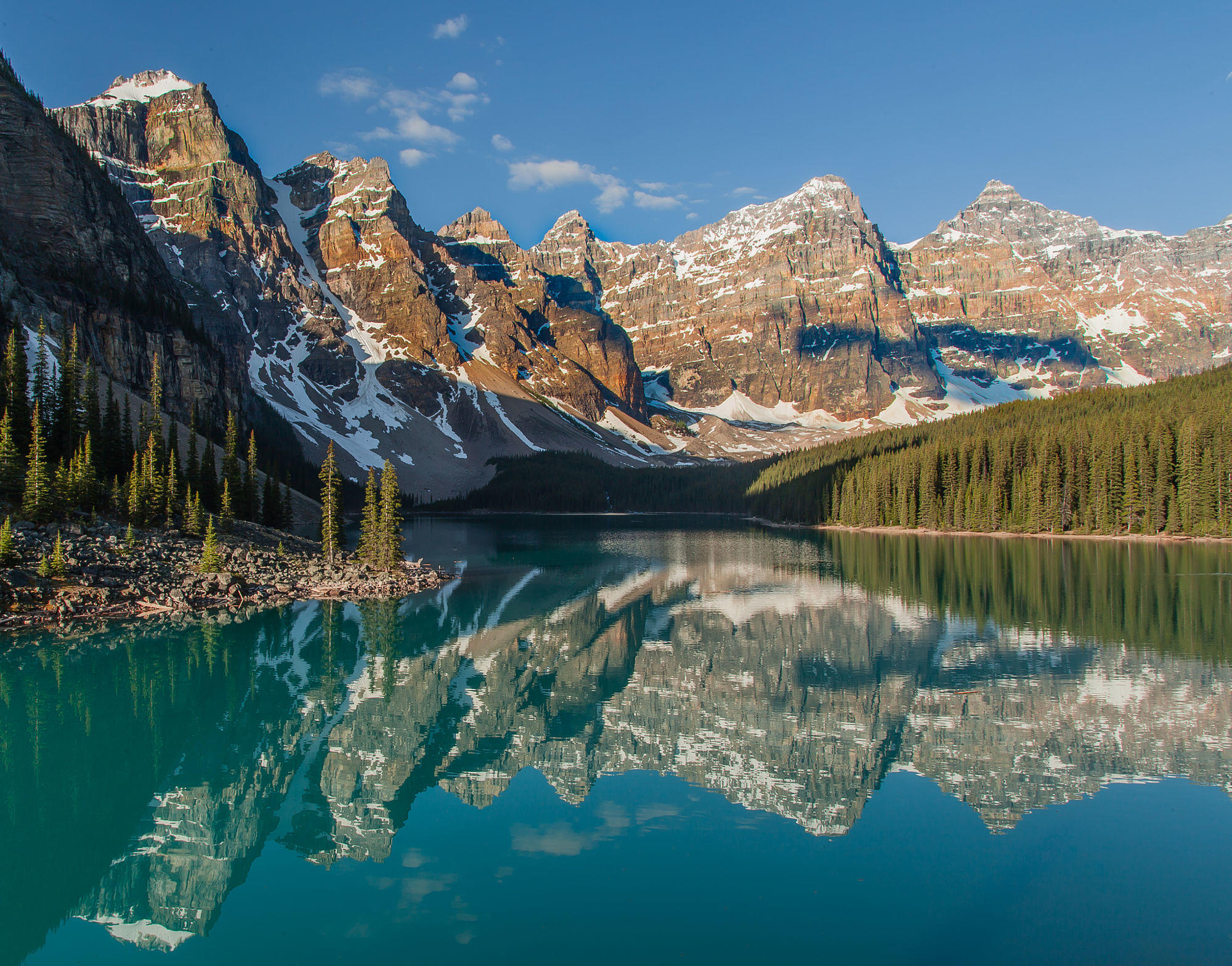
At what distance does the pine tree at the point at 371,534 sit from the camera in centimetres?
4681

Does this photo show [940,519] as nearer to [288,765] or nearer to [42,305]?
[288,765]

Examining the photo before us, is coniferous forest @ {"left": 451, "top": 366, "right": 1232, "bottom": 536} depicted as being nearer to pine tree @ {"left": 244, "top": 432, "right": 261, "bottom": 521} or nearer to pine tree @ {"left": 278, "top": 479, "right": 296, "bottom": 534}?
pine tree @ {"left": 278, "top": 479, "right": 296, "bottom": 534}

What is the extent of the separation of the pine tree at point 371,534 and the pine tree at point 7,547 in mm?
18361

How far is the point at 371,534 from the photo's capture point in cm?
4759

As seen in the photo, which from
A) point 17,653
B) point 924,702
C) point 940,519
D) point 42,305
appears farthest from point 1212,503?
point 42,305

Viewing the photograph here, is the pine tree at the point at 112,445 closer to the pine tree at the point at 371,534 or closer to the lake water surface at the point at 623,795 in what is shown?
the pine tree at the point at 371,534

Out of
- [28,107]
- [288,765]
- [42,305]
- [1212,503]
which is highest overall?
[28,107]

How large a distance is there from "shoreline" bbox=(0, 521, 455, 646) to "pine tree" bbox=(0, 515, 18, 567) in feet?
1.14

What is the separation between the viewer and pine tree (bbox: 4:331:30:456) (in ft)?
141

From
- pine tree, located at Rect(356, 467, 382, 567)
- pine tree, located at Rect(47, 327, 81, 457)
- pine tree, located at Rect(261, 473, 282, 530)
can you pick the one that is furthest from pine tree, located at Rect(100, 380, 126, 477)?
pine tree, located at Rect(356, 467, 382, 567)

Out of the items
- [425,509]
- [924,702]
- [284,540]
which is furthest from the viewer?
[425,509]

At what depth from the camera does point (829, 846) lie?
1238 centimetres

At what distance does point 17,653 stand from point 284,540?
2780 cm

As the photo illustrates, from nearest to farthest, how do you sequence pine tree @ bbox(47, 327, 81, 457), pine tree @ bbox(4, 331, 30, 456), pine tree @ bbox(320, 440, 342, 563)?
1. pine tree @ bbox(4, 331, 30, 456)
2. pine tree @ bbox(47, 327, 81, 457)
3. pine tree @ bbox(320, 440, 342, 563)
